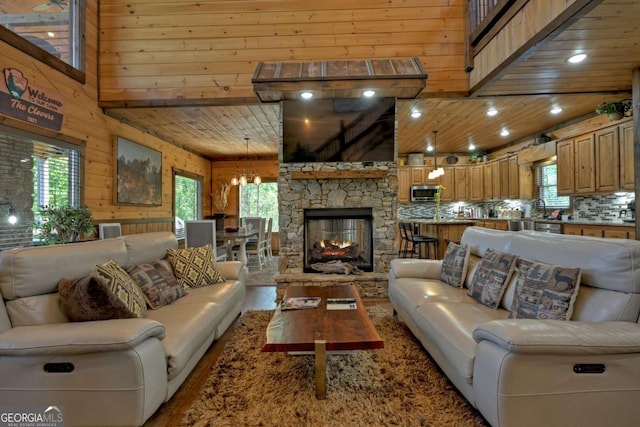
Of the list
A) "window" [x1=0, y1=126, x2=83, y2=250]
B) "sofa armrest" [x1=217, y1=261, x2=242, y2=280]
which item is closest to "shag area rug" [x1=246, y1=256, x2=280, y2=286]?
"sofa armrest" [x1=217, y1=261, x2=242, y2=280]

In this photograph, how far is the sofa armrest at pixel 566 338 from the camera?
1388mm

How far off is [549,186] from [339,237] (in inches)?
186

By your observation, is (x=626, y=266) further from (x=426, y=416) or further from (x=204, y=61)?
(x=204, y=61)

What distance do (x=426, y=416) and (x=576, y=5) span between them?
127 inches

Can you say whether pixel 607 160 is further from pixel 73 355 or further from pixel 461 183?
pixel 73 355

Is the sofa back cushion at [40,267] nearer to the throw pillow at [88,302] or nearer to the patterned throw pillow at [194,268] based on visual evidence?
the throw pillow at [88,302]

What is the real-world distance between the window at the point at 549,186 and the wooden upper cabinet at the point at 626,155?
5.57 ft

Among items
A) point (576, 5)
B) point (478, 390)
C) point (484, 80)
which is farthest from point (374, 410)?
point (484, 80)

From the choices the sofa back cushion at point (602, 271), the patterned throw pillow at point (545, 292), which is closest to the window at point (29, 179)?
the patterned throw pillow at point (545, 292)

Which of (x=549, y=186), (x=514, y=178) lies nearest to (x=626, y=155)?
(x=549, y=186)

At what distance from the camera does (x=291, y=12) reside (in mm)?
4258

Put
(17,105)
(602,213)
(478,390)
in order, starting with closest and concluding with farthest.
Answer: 1. (478,390)
2. (17,105)
3. (602,213)

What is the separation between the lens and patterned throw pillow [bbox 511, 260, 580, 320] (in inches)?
69.7
